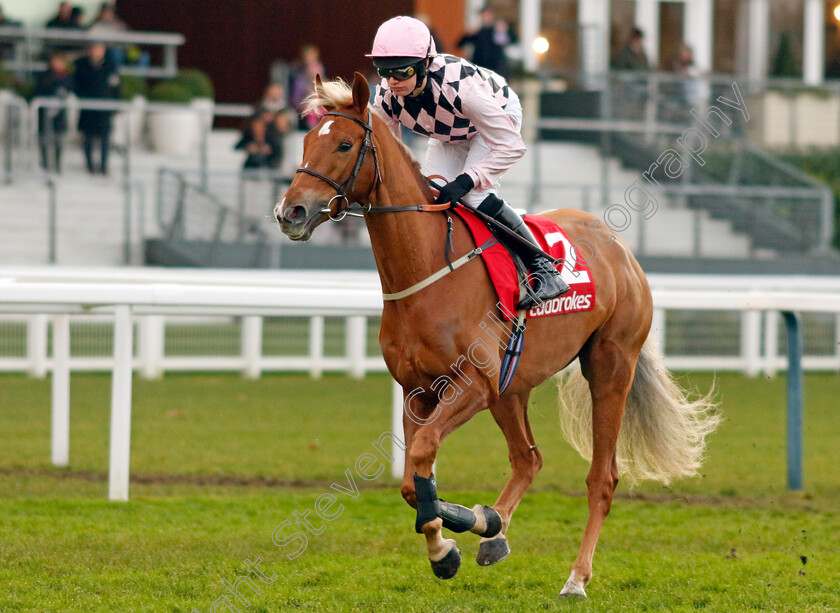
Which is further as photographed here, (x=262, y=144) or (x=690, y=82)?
(x=690, y=82)

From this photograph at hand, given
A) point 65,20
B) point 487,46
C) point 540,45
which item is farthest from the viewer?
point 540,45

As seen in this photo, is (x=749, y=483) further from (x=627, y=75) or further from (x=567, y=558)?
(x=627, y=75)

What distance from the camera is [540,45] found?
18.1 m

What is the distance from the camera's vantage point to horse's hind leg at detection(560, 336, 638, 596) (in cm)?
495

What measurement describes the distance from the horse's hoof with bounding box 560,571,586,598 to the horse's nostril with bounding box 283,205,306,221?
65.2 inches

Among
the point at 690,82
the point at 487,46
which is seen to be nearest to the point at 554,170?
the point at 487,46

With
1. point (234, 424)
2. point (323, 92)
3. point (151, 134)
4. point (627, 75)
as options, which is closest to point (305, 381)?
point (234, 424)

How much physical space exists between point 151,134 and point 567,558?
10.5 m

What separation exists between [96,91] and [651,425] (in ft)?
33.0

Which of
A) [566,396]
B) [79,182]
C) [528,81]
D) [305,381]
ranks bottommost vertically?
[305,381]

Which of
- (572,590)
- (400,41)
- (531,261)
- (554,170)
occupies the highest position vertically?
(400,41)

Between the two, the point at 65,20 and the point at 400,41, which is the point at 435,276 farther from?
the point at 65,20

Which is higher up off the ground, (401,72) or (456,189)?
(401,72)

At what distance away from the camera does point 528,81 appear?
18078 mm
